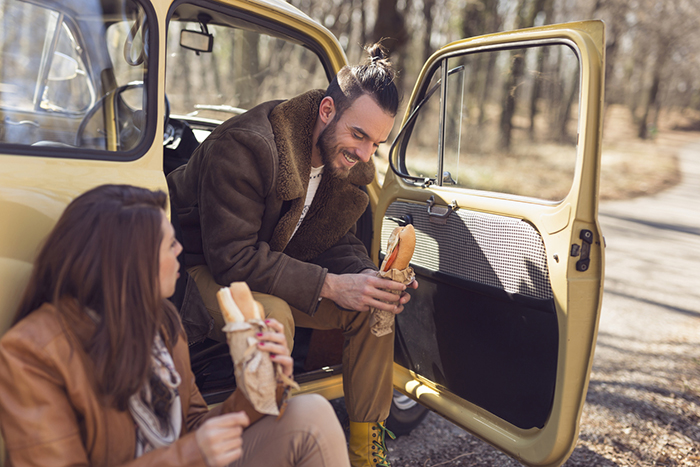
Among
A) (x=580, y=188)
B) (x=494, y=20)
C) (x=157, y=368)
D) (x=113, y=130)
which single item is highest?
(x=494, y=20)

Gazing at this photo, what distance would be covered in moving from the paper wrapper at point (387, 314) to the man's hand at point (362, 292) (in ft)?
0.07

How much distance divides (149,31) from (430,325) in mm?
1635

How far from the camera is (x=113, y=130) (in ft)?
6.28

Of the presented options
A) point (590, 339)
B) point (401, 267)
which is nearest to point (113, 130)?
point (401, 267)

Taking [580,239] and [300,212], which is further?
[300,212]

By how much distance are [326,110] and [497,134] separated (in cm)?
1719

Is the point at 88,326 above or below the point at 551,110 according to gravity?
below

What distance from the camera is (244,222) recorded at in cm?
203

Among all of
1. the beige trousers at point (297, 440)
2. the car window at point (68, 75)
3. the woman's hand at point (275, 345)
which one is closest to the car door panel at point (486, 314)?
the beige trousers at point (297, 440)

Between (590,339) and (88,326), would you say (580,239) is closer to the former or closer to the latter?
(590,339)

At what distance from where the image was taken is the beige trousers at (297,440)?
1.42 metres

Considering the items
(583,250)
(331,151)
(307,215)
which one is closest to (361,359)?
(307,215)

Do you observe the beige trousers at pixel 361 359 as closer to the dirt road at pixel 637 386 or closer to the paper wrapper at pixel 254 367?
the dirt road at pixel 637 386

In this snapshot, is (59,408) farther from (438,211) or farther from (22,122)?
(438,211)
